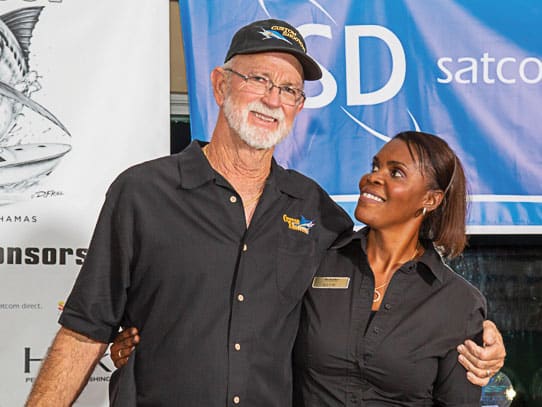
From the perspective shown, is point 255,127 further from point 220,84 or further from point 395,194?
point 395,194

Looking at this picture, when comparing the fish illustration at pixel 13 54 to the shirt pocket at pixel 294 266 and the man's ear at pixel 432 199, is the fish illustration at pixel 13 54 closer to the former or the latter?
the shirt pocket at pixel 294 266

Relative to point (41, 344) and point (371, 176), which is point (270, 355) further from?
point (41, 344)

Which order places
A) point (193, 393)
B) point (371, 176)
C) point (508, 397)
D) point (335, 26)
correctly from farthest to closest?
point (508, 397), point (335, 26), point (371, 176), point (193, 393)

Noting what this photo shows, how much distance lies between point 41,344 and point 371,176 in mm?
1428

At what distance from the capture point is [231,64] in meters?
2.27

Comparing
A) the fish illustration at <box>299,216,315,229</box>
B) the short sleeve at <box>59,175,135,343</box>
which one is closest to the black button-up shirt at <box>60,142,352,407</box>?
the short sleeve at <box>59,175,135,343</box>

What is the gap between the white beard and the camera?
2.19 metres

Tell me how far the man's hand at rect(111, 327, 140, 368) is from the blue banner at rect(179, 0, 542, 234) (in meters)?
1.27

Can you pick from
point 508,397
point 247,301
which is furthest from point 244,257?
point 508,397

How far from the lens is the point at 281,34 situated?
7.38 ft

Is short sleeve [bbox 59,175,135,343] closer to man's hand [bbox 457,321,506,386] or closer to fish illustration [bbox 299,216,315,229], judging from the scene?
fish illustration [bbox 299,216,315,229]

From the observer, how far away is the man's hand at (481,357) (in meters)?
2.07

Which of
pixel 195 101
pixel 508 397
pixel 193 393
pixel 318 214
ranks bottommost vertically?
pixel 508 397

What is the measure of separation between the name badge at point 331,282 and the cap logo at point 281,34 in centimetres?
59
